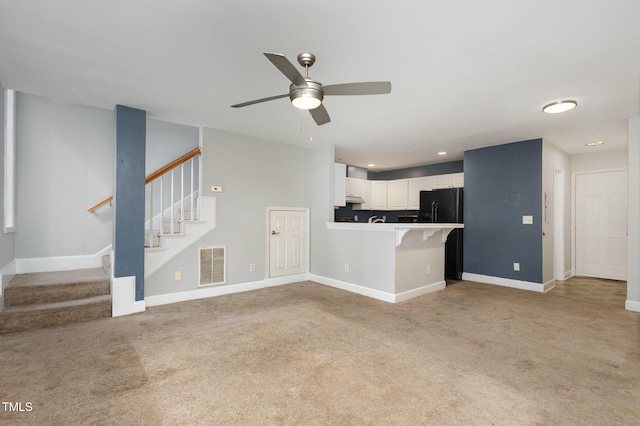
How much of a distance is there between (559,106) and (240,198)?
168 inches

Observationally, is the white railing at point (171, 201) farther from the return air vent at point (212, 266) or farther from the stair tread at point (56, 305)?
the stair tread at point (56, 305)

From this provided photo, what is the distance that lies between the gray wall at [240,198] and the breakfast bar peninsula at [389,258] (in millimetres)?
1154

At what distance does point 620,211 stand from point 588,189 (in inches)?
24.6

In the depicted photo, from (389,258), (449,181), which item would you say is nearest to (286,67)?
(389,258)

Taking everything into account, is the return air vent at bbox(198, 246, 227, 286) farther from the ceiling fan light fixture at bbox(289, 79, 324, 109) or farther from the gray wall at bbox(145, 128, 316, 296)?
the ceiling fan light fixture at bbox(289, 79, 324, 109)

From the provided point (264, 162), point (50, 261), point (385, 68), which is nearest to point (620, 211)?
point (385, 68)

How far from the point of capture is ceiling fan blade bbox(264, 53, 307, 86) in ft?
5.80

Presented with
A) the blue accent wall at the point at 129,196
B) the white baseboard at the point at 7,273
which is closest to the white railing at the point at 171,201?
the blue accent wall at the point at 129,196

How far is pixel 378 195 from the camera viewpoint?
307 inches

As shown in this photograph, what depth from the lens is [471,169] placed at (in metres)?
5.72

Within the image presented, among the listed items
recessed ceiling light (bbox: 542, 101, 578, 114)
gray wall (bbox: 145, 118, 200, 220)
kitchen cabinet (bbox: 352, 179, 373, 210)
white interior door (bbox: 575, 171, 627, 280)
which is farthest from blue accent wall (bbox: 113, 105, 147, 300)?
white interior door (bbox: 575, 171, 627, 280)

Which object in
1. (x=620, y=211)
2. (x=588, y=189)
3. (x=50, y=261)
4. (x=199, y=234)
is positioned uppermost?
(x=588, y=189)

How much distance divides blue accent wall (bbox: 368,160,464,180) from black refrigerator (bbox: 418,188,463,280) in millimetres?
1046

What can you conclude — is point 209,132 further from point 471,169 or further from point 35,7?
point 471,169
